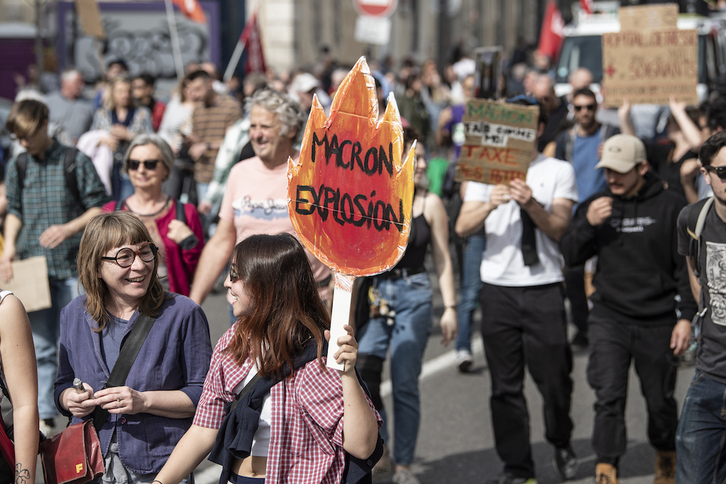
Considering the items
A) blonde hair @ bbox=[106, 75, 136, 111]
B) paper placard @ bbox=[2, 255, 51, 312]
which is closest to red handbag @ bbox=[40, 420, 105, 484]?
paper placard @ bbox=[2, 255, 51, 312]

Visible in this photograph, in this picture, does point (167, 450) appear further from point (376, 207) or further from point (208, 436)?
point (376, 207)

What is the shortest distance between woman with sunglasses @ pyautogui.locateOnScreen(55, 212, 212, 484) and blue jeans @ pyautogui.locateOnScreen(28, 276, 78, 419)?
2.39 m

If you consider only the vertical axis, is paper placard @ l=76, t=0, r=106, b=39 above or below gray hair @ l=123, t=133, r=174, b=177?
above

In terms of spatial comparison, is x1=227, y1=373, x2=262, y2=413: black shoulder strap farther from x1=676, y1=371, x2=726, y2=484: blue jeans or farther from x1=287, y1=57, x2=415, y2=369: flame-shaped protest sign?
x1=676, y1=371, x2=726, y2=484: blue jeans

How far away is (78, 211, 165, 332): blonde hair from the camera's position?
3.13 meters

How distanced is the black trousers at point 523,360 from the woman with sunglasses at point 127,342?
1.98m

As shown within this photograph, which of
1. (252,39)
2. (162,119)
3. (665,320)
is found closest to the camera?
(665,320)

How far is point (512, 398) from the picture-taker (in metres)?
4.71

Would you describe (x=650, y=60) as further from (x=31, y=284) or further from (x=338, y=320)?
(x=338, y=320)

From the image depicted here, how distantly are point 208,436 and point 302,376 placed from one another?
394mm

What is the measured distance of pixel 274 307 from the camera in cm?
273

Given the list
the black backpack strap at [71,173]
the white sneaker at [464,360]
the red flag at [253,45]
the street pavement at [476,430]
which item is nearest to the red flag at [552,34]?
the red flag at [253,45]

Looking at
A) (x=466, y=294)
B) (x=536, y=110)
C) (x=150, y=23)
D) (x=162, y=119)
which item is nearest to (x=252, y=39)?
(x=162, y=119)

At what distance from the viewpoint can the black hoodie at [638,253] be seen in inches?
179
